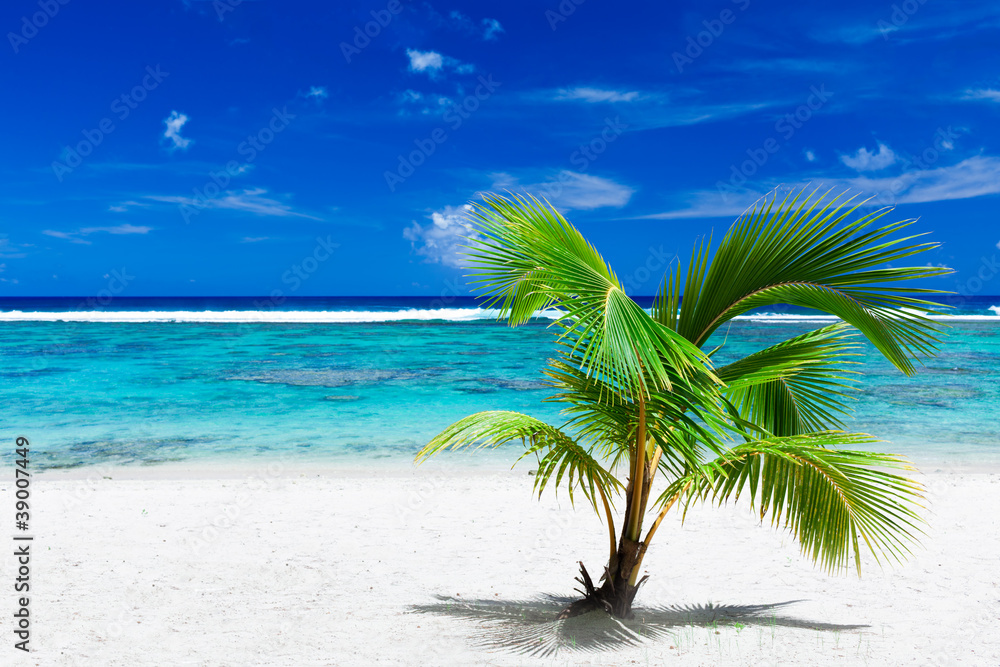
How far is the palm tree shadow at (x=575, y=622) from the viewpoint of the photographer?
3.77m

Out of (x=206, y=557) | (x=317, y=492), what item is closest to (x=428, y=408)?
(x=317, y=492)

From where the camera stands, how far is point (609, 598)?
4.02 metres

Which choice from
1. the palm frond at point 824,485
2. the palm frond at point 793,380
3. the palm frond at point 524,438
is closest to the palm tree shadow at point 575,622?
the palm frond at point 524,438

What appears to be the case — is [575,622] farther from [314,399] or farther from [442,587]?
[314,399]

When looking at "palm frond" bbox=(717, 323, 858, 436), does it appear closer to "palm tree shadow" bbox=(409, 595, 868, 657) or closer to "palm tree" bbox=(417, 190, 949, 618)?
"palm tree" bbox=(417, 190, 949, 618)

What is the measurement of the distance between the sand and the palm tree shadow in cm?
1

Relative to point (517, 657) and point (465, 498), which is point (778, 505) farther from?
point (465, 498)

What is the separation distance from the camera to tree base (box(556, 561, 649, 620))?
3.98m

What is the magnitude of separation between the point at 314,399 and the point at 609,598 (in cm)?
1234

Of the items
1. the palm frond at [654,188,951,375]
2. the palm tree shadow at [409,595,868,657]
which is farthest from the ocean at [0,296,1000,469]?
the palm tree shadow at [409,595,868,657]

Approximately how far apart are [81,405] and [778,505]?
14965 mm

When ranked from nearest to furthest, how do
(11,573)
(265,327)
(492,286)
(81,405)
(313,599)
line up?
1. (492,286)
2. (313,599)
3. (11,573)
4. (81,405)
5. (265,327)

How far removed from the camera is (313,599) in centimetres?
444

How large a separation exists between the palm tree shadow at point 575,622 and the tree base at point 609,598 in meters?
0.04
